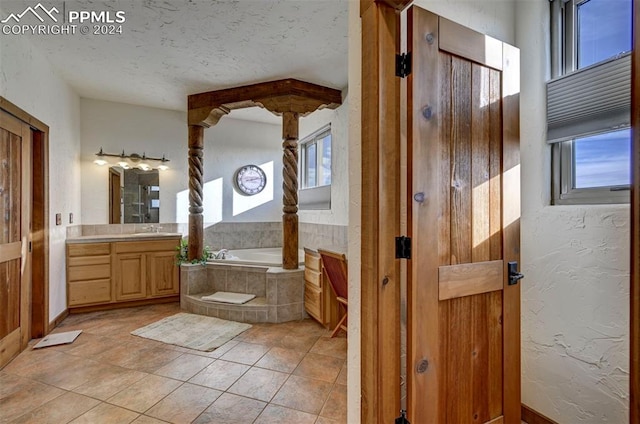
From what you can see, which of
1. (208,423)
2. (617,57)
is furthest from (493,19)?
(208,423)

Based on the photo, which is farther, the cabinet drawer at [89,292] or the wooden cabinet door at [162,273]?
the wooden cabinet door at [162,273]

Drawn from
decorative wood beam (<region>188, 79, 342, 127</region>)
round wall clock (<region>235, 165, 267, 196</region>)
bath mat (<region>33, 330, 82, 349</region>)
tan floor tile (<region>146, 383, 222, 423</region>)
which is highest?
decorative wood beam (<region>188, 79, 342, 127</region>)

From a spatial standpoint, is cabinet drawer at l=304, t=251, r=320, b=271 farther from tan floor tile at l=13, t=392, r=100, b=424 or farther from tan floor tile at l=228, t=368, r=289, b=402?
tan floor tile at l=13, t=392, r=100, b=424

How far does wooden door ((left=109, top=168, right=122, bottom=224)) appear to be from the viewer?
4.22 meters

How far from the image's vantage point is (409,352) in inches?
49.4

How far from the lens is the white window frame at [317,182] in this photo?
14.0ft

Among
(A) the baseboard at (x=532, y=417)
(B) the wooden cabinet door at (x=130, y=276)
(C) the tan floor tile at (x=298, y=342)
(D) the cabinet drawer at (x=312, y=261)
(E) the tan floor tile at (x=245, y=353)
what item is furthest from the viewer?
(B) the wooden cabinet door at (x=130, y=276)

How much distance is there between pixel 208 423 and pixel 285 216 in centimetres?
218

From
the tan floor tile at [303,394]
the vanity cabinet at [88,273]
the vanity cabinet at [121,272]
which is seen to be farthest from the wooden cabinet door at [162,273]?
the tan floor tile at [303,394]

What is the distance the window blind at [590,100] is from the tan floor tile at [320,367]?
6.67 ft

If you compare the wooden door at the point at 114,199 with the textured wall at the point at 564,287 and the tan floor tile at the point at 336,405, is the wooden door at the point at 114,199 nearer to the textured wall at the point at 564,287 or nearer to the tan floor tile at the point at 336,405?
the tan floor tile at the point at 336,405

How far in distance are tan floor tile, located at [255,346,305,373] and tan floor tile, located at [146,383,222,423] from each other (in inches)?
17.9

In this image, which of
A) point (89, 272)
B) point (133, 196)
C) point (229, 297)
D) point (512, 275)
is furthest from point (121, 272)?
A: point (512, 275)

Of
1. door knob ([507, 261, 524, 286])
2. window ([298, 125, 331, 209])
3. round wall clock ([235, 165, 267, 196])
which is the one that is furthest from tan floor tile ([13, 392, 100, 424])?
round wall clock ([235, 165, 267, 196])
